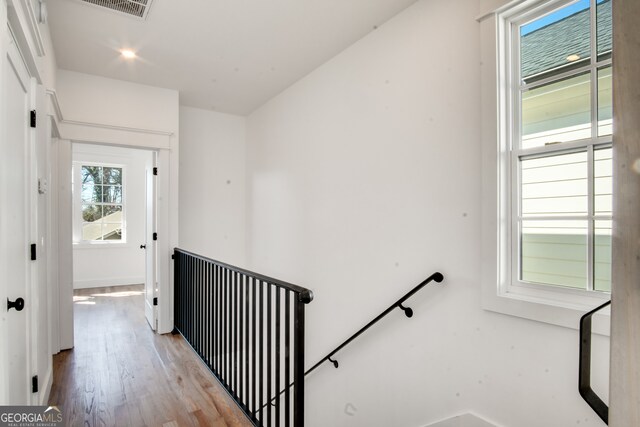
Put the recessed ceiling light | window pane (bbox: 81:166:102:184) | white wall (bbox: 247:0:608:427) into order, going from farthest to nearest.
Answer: window pane (bbox: 81:166:102:184)
the recessed ceiling light
white wall (bbox: 247:0:608:427)

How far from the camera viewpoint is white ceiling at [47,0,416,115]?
236 centimetres

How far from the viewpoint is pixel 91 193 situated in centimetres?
620

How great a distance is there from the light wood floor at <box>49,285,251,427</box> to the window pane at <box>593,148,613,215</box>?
2328 mm

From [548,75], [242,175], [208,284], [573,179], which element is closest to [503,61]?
[548,75]

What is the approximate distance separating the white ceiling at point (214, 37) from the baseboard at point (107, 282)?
429cm

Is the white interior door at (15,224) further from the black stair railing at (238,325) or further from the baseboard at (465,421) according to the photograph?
the baseboard at (465,421)

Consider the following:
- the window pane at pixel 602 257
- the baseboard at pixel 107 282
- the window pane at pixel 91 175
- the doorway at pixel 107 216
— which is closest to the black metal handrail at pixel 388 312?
the window pane at pixel 602 257

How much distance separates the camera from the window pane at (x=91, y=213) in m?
6.14

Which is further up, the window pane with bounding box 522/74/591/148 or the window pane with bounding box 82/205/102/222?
the window pane with bounding box 522/74/591/148

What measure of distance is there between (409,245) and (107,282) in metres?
6.18

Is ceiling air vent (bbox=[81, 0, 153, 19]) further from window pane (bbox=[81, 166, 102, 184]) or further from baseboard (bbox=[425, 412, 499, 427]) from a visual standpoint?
window pane (bbox=[81, 166, 102, 184])

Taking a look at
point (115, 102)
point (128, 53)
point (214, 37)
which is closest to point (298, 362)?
point (214, 37)

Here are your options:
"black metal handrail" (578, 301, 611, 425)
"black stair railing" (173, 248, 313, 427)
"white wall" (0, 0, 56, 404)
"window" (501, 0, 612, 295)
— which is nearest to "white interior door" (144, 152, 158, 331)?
"black stair railing" (173, 248, 313, 427)

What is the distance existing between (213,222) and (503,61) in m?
3.89
